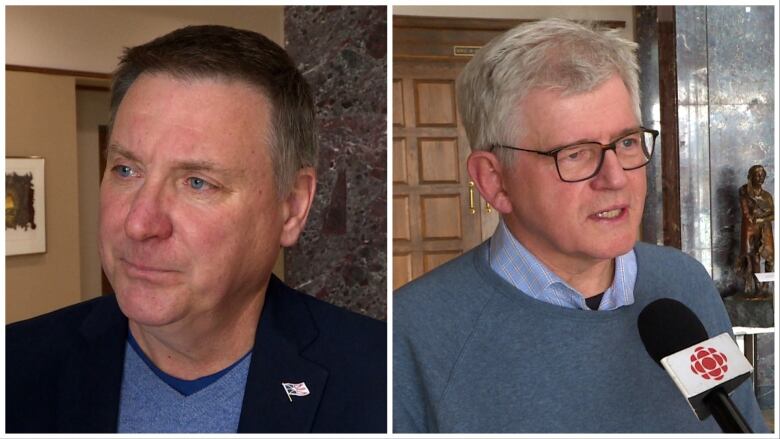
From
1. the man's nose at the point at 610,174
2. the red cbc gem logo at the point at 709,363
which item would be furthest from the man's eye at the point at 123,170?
the red cbc gem logo at the point at 709,363

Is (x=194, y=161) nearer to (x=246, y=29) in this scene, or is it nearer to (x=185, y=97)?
(x=185, y=97)

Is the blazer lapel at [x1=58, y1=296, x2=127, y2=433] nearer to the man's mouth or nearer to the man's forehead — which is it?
the man's forehead

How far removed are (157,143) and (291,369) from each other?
0.61 meters

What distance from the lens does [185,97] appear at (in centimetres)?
184

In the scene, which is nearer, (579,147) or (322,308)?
(579,147)

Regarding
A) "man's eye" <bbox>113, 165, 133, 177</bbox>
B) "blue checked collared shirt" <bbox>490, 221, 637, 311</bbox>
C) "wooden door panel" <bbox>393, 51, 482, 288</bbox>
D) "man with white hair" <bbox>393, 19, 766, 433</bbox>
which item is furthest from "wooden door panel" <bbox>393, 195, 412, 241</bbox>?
"man's eye" <bbox>113, 165, 133, 177</bbox>

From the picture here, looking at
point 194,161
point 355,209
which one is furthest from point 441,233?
point 194,161

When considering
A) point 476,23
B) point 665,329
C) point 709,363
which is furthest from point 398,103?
point 709,363

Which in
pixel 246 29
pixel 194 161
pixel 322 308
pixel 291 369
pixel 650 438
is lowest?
pixel 650 438

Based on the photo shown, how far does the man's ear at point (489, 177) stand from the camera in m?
1.87

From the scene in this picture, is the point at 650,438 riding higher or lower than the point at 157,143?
lower

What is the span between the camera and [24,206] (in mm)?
2031

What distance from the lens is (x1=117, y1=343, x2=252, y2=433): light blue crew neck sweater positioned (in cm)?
199

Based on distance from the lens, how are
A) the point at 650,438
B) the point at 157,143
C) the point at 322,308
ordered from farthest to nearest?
1. the point at 322,308
2. the point at 650,438
3. the point at 157,143
